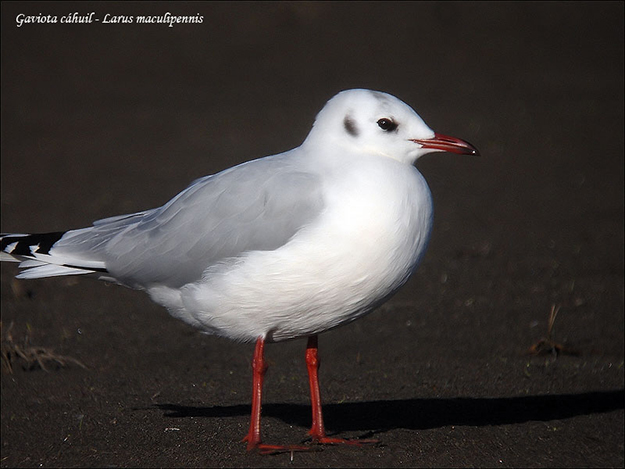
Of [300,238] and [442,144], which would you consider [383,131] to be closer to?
[442,144]

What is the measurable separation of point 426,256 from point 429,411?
3373 millimetres

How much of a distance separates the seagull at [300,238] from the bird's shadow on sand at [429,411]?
53 cm

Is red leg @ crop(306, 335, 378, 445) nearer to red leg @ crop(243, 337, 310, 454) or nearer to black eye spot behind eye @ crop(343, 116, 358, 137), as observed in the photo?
red leg @ crop(243, 337, 310, 454)

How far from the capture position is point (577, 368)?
6.25m

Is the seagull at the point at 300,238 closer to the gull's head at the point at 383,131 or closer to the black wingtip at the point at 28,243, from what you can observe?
the gull's head at the point at 383,131

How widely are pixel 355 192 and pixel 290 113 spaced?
8.32 metres

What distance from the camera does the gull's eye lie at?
4383mm

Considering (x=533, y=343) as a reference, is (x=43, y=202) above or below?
above

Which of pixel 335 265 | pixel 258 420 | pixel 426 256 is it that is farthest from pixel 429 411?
pixel 426 256

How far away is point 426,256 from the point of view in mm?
8602

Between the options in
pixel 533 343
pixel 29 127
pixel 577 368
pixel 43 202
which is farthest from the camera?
pixel 29 127

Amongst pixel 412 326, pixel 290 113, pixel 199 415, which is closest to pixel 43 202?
pixel 290 113

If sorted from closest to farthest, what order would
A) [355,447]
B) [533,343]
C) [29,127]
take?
[355,447]
[533,343]
[29,127]

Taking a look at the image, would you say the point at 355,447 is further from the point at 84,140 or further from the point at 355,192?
the point at 84,140
